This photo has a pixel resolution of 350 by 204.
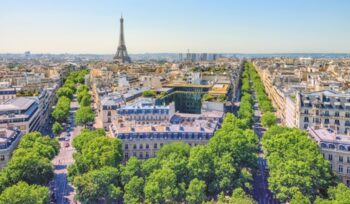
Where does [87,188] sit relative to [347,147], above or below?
below

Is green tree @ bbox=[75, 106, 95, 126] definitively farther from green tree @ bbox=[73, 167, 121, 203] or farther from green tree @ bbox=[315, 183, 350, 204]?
green tree @ bbox=[315, 183, 350, 204]

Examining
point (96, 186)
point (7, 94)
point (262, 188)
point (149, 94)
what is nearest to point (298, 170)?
point (262, 188)

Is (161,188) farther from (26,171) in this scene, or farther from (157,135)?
(26,171)

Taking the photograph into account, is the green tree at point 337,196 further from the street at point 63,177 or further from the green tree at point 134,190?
the street at point 63,177

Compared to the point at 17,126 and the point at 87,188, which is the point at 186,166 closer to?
the point at 87,188

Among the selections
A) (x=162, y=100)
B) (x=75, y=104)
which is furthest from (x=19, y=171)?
(x=75, y=104)

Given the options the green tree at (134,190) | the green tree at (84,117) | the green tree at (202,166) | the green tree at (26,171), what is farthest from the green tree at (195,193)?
the green tree at (84,117)

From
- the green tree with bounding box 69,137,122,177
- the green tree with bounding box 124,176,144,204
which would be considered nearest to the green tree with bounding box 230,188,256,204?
the green tree with bounding box 124,176,144,204
